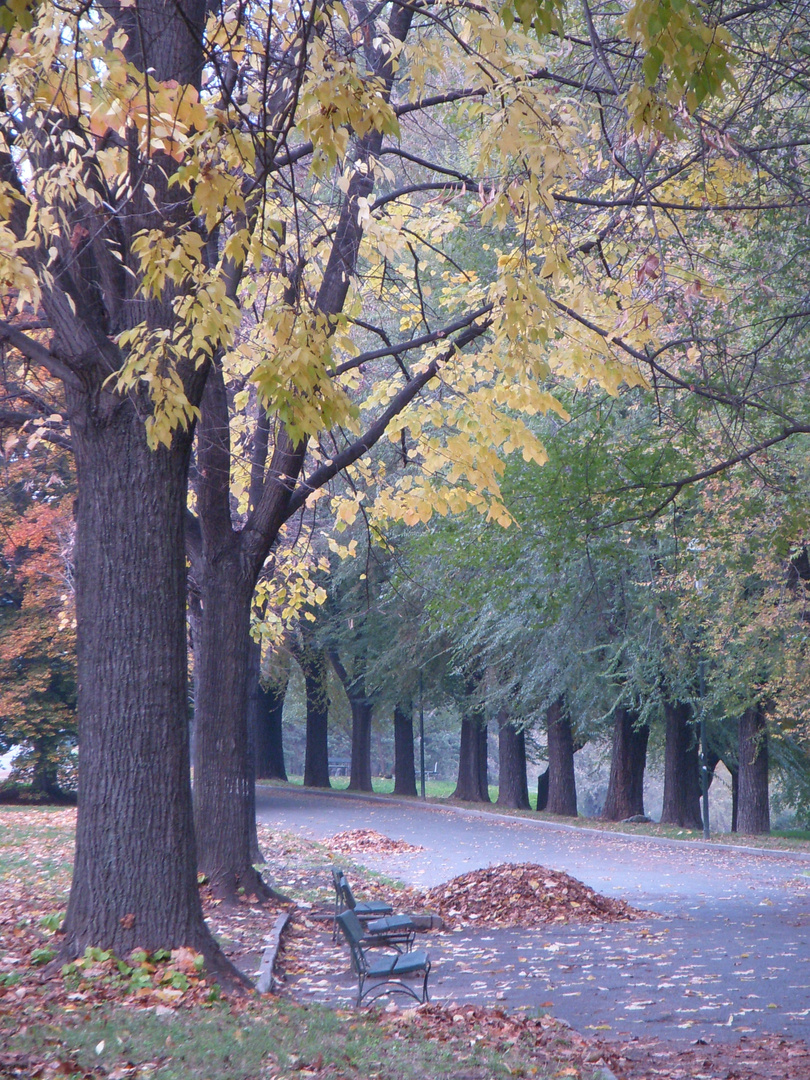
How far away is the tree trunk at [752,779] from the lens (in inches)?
1014

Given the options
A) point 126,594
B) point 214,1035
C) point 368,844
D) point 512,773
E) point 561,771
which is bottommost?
point 368,844

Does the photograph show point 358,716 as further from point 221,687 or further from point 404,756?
point 221,687

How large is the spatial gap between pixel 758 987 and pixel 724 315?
291 inches

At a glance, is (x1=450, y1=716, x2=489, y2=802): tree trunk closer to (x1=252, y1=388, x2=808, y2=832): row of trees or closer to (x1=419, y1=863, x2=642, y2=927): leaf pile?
(x1=252, y1=388, x2=808, y2=832): row of trees

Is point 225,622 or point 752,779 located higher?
point 225,622

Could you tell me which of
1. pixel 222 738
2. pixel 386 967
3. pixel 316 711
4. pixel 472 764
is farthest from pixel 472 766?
pixel 386 967

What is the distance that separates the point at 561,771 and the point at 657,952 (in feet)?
72.6

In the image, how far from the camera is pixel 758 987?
8.66m

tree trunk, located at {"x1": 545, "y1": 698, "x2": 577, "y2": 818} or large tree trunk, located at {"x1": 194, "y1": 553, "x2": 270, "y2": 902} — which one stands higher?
large tree trunk, located at {"x1": 194, "y1": 553, "x2": 270, "y2": 902}

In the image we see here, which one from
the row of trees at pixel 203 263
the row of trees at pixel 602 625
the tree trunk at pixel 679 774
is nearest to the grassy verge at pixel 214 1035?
the row of trees at pixel 203 263

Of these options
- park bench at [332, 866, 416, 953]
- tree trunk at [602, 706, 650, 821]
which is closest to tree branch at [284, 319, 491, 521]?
park bench at [332, 866, 416, 953]

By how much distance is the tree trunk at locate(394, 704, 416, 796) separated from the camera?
40.3 metres

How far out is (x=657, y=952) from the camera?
1016cm

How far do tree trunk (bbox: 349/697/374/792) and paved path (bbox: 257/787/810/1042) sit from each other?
66.9ft
